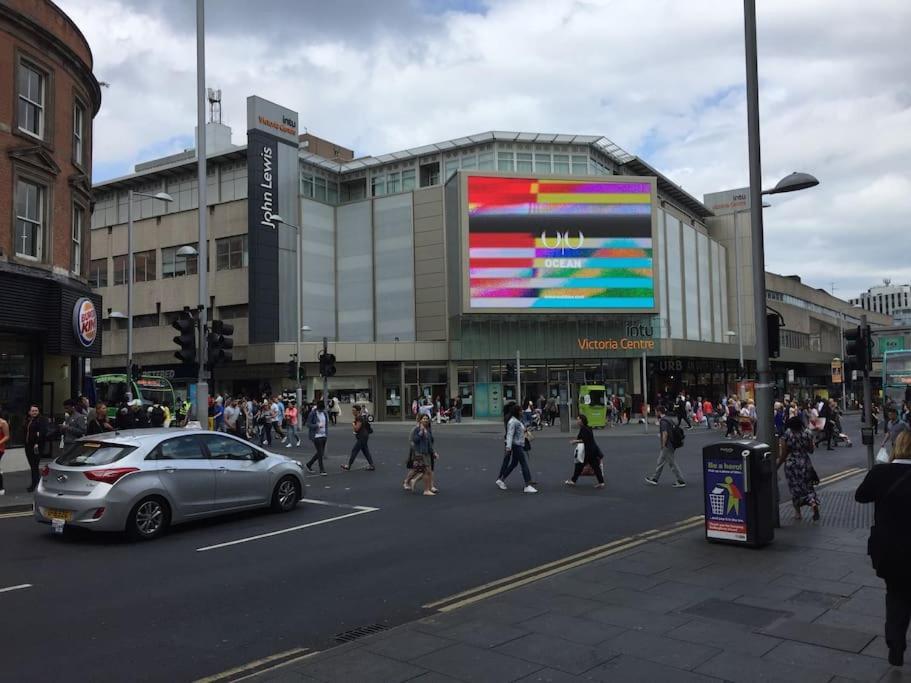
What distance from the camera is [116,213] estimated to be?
56.8m

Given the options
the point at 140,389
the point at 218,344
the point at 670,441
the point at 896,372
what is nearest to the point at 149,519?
the point at 218,344

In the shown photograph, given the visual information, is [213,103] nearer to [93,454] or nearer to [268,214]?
[268,214]

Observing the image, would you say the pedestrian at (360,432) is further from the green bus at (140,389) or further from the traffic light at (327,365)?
the green bus at (140,389)

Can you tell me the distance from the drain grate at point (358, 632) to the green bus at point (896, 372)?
3353cm

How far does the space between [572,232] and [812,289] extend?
178 feet

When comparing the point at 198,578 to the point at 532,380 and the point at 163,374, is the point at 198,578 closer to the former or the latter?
the point at 532,380

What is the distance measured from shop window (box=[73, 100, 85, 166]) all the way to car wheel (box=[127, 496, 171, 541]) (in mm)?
14471

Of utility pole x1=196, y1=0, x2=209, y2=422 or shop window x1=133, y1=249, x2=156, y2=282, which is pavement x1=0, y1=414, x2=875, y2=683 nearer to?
utility pole x1=196, y1=0, x2=209, y2=422

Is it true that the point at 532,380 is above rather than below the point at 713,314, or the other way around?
below

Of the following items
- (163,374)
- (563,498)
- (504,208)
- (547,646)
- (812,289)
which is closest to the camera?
(547,646)

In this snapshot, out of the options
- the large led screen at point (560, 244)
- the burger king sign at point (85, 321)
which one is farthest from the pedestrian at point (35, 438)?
the large led screen at point (560, 244)

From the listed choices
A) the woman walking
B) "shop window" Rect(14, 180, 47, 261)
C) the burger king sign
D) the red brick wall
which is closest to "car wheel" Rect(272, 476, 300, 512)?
the woman walking

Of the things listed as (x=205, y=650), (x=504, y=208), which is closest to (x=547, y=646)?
(x=205, y=650)

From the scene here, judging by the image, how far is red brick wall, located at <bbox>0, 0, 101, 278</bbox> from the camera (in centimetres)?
1795
